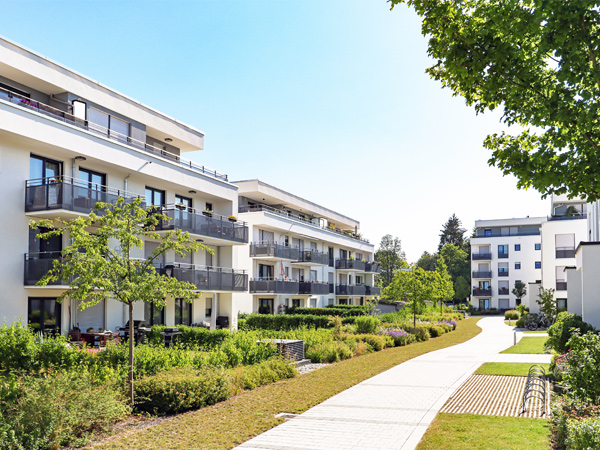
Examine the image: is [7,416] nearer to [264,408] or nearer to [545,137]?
[264,408]

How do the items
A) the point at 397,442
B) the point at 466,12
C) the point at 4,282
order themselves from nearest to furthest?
the point at 466,12 → the point at 397,442 → the point at 4,282

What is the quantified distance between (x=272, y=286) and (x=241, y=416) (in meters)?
26.9

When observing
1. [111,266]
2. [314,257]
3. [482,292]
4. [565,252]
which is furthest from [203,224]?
[482,292]

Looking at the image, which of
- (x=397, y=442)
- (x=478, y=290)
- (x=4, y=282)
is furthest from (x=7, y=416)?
(x=478, y=290)

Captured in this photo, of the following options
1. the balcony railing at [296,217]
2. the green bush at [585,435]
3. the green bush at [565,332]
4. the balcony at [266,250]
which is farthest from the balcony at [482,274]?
the green bush at [585,435]

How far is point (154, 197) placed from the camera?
27.8 meters

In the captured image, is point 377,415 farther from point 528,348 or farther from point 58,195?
point 528,348

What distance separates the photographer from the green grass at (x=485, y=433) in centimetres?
814

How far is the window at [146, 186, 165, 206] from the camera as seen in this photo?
27242 millimetres

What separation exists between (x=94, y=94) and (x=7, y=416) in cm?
1908

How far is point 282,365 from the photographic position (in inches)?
605

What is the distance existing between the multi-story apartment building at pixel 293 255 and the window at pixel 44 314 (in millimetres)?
14724

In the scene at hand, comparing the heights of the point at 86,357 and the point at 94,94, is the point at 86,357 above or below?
below

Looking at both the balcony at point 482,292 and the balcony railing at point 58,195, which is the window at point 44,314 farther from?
the balcony at point 482,292
